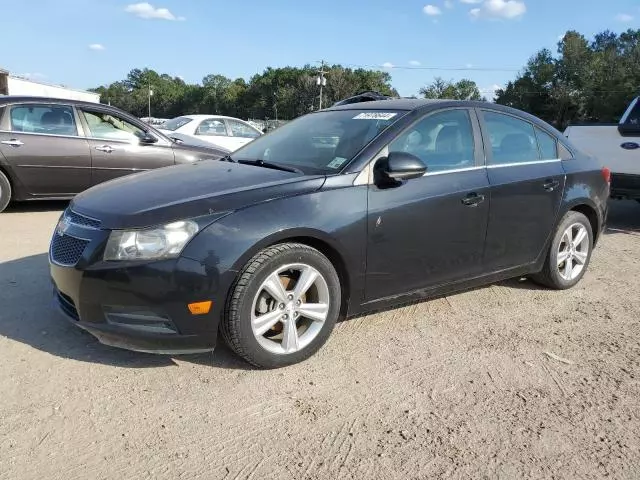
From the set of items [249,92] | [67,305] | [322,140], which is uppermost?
[249,92]

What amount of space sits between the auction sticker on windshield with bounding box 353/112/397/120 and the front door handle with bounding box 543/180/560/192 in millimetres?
1490

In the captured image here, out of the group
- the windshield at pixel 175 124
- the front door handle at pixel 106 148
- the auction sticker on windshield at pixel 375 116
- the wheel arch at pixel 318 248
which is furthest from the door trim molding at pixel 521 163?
the windshield at pixel 175 124

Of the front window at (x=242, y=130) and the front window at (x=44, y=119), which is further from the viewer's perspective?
the front window at (x=242, y=130)

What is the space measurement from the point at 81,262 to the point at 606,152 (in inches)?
294

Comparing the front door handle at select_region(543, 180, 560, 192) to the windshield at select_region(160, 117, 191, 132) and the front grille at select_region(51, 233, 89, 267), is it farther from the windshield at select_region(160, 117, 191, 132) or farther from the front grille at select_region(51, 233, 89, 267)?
the windshield at select_region(160, 117, 191, 132)

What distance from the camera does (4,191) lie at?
729 centimetres

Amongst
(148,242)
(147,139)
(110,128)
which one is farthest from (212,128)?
(148,242)

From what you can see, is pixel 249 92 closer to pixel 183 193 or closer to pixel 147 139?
pixel 147 139

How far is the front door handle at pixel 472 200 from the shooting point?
3920mm

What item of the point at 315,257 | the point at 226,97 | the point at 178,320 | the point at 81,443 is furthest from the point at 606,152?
the point at 226,97

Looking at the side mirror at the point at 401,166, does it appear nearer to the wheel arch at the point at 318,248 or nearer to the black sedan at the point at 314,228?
the black sedan at the point at 314,228

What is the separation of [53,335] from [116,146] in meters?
4.82

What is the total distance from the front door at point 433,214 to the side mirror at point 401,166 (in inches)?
4.5

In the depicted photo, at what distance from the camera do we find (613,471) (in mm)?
2449
